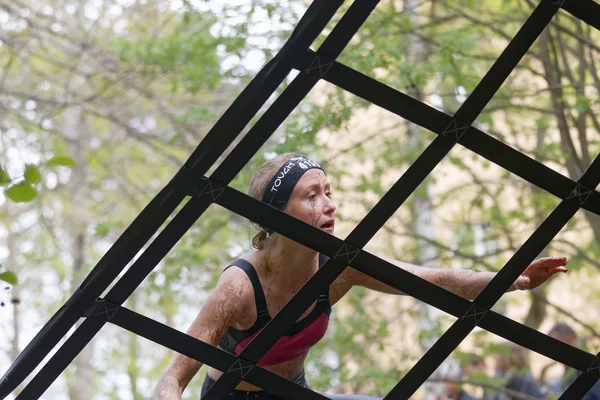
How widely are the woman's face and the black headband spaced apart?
0.05 ft

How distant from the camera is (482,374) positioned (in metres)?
6.84

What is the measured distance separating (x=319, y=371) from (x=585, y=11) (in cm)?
586

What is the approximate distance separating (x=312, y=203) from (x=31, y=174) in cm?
103

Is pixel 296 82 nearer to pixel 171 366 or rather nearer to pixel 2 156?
pixel 171 366

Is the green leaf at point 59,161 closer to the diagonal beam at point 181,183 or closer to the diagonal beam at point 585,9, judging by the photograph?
the diagonal beam at point 181,183

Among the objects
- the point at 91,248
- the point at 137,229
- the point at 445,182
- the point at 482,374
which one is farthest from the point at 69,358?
the point at 445,182

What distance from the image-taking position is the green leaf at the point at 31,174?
1758 mm

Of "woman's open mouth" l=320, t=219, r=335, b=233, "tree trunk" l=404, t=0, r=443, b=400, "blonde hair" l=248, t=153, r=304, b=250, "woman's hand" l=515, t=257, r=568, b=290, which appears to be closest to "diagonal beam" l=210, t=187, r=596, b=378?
"woman's hand" l=515, t=257, r=568, b=290

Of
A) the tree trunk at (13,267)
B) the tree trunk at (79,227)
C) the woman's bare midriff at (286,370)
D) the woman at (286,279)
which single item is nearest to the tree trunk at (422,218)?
the woman's bare midriff at (286,370)

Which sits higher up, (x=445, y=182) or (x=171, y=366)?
(x=445, y=182)

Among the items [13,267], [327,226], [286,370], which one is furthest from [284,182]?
[13,267]

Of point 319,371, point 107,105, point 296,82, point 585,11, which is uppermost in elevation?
point 107,105

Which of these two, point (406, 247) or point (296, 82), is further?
point (406, 247)

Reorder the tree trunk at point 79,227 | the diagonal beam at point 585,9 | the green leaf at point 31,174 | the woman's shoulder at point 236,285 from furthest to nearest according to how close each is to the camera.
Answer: the tree trunk at point 79,227, the woman's shoulder at point 236,285, the diagonal beam at point 585,9, the green leaf at point 31,174
